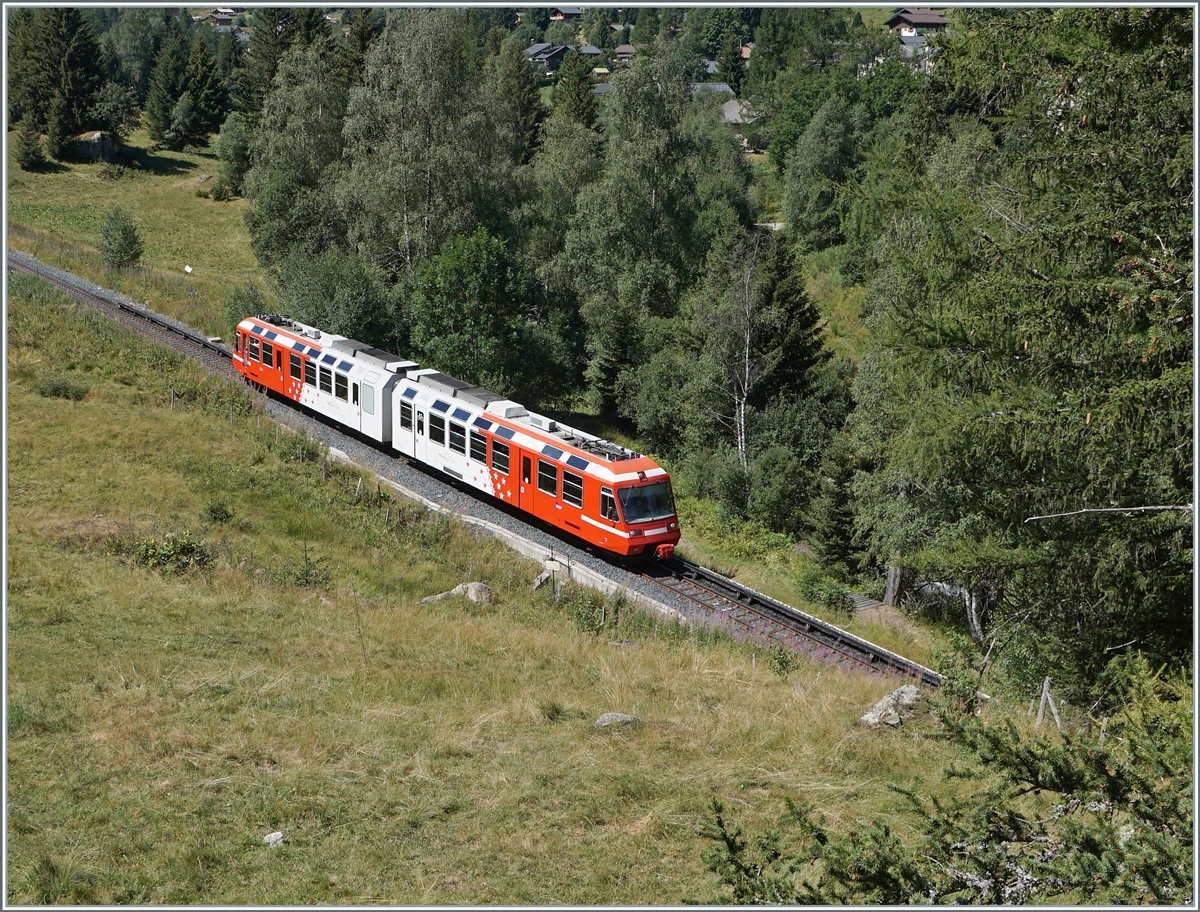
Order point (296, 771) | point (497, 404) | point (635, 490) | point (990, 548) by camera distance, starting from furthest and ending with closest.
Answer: point (497, 404) → point (635, 490) → point (990, 548) → point (296, 771)

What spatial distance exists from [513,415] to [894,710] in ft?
47.8

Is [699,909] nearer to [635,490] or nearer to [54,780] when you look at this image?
[54,780]

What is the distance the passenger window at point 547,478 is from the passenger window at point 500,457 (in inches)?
53.2

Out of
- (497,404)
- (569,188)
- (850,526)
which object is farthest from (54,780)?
(569,188)

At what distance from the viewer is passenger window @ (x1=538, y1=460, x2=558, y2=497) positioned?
25.9m

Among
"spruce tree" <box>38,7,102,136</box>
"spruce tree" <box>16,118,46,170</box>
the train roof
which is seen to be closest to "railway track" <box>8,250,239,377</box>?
the train roof

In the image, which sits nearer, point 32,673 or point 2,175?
point 32,673

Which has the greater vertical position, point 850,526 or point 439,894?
point 439,894

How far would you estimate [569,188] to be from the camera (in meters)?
51.4

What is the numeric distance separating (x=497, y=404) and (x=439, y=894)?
1863 centimetres

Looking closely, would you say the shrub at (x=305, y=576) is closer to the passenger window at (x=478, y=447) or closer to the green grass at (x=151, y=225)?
the passenger window at (x=478, y=447)

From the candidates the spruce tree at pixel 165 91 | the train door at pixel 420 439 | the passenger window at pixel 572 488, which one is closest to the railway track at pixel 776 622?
the passenger window at pixel 572 488

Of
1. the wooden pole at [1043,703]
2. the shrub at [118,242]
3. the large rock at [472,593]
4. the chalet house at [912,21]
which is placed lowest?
the large rock at [472,593]

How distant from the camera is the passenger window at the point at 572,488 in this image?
992 inches
